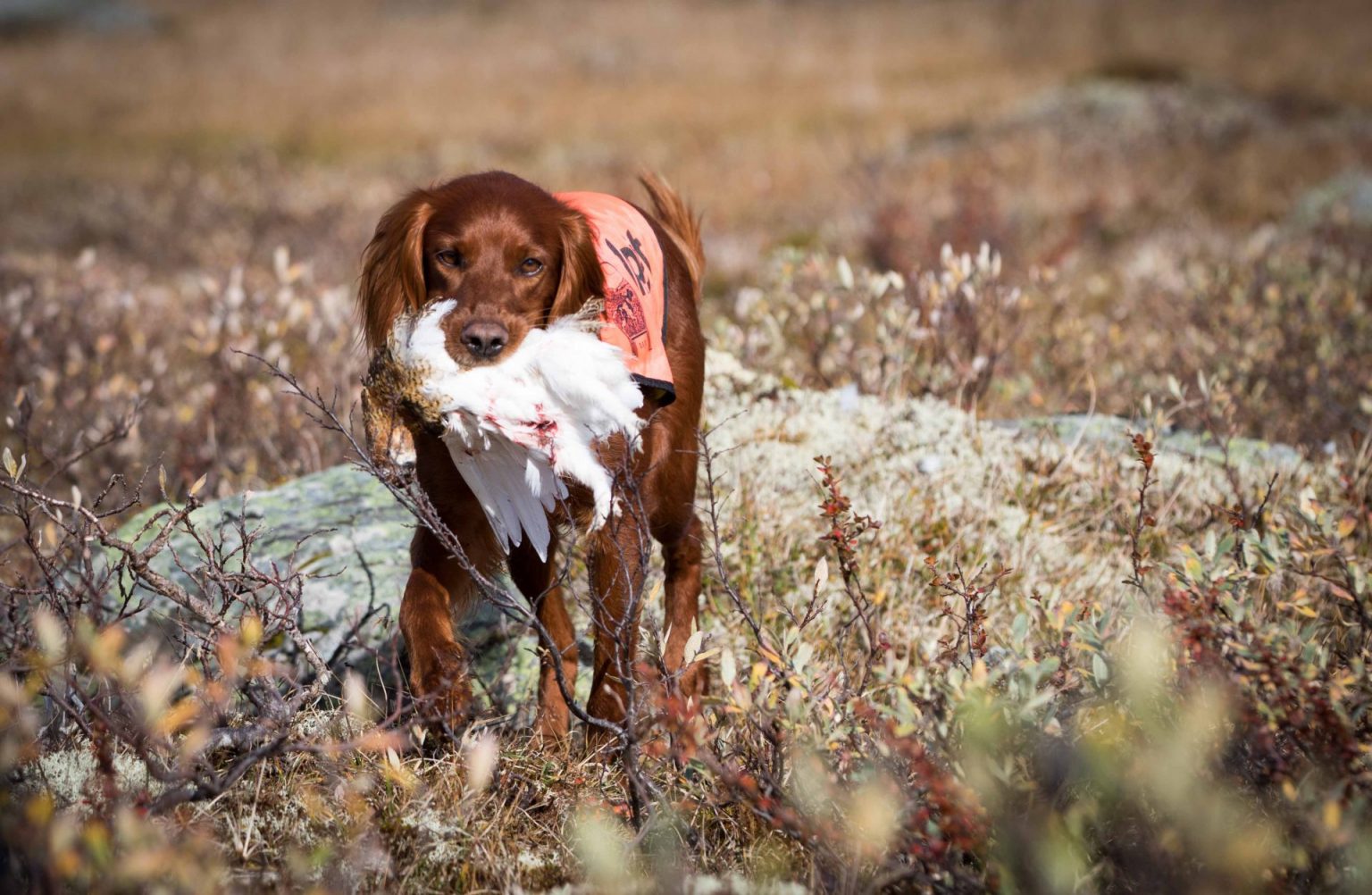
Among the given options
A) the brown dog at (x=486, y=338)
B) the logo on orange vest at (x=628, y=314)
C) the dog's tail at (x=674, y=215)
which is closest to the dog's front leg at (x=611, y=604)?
the brown dog at (x=486, y=338)

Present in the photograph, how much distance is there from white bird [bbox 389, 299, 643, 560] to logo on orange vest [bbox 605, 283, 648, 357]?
0.58ft

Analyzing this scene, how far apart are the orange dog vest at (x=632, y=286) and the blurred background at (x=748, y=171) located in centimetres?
73

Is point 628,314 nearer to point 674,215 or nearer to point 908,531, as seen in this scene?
point 674,215

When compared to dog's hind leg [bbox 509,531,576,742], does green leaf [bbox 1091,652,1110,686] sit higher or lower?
higher

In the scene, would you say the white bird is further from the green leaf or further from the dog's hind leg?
the green leaf

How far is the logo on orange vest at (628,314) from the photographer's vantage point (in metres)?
2.33

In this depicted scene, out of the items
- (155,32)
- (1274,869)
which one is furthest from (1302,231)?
(155,32)

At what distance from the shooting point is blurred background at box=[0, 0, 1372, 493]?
4.85 m

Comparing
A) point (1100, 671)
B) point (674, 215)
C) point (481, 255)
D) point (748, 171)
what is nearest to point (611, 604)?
point (481, 255)

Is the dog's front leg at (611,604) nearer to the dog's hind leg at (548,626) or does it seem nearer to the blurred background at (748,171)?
the dog's hind leg at (548,626)

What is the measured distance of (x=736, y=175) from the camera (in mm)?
13594

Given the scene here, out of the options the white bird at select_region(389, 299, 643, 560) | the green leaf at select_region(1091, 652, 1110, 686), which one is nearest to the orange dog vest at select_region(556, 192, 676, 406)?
the white bird at select_region(389, 299, 643, 560)

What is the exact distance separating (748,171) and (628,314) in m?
11.9

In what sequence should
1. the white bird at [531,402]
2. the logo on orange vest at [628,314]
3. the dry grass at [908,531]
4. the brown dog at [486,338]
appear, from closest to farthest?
the dry grass at [908,531]
the white bird at [531,402]
the brown dog at [486,338]
the logo on orange vest at [628,314]
